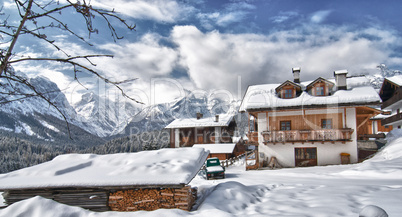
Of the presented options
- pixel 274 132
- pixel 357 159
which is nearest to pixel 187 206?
pixel 274 132

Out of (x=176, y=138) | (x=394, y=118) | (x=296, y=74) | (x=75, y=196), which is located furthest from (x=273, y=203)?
(x=176, y=138)

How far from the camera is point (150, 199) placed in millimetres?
9375

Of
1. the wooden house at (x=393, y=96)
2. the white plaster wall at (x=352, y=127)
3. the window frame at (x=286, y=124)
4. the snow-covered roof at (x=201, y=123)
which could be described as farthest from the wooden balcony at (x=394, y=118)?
the snow-covered roof at (x=201, y=123)

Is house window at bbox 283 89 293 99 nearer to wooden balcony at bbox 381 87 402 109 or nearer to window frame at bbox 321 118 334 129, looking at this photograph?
window frame at bbox 321 118 334 129

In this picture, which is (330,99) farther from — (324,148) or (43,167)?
(43,167)

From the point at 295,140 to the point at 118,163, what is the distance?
1544 cm

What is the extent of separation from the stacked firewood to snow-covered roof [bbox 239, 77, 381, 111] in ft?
43.7

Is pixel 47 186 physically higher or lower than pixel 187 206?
higher

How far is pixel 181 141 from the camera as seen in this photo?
43.3m

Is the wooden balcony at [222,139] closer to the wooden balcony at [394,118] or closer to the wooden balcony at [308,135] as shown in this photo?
the wooden balcony at [308,135]

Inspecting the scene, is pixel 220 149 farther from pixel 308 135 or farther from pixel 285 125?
pixel 308 135

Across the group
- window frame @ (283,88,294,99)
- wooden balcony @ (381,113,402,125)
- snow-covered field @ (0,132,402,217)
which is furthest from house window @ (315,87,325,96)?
wooden balcony @ (381,113,402,125)

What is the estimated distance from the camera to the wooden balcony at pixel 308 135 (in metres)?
19.8

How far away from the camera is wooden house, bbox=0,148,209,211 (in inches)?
358
